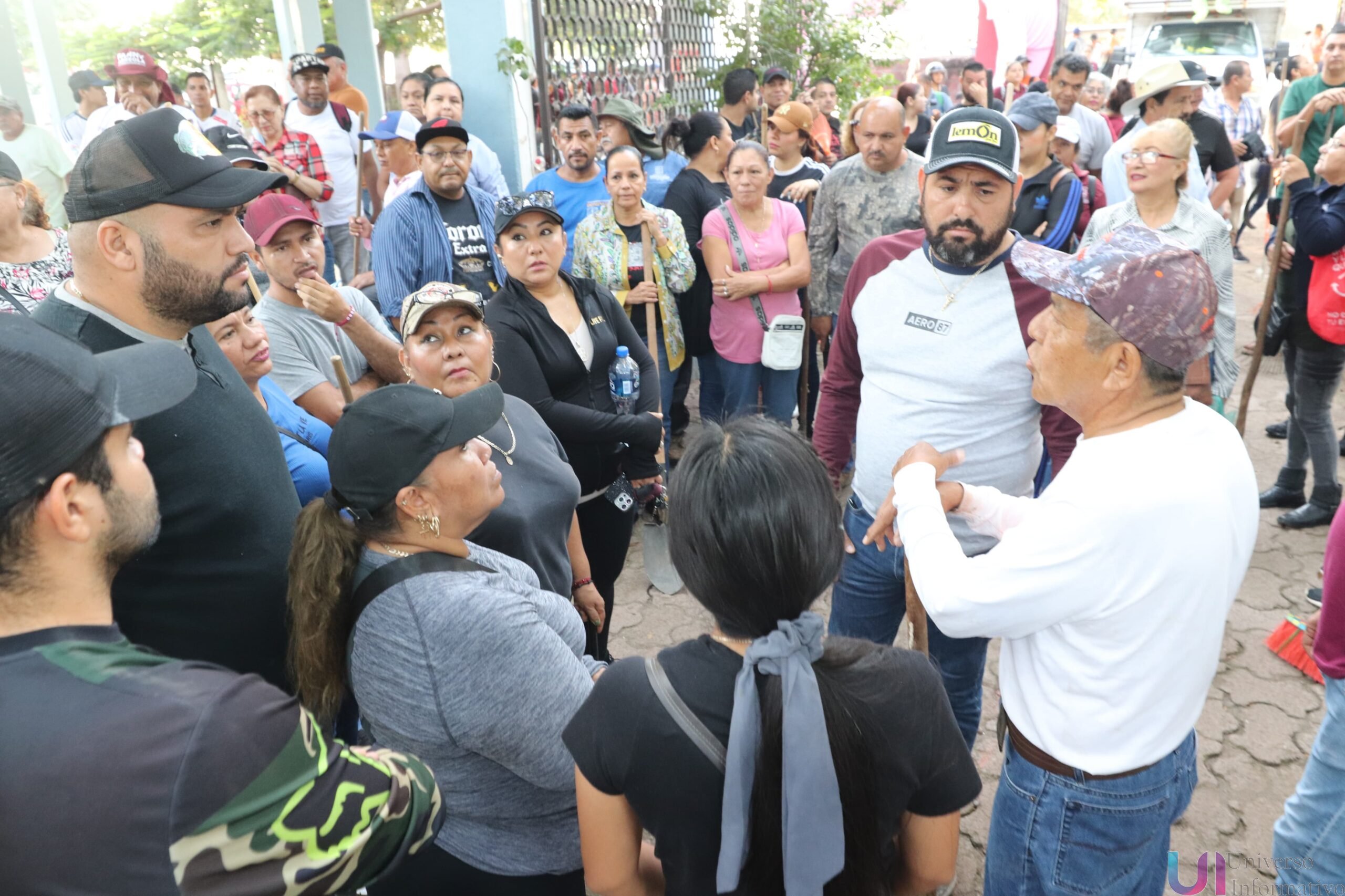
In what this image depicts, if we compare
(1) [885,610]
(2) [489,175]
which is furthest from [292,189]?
(1) [885,610]

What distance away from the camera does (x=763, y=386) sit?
16.2 feet

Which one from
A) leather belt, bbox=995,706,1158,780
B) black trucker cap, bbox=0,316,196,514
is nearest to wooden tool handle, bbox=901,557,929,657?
leather belt, bbox=995,706,1158,780

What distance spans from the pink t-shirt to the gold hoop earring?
3256 mm

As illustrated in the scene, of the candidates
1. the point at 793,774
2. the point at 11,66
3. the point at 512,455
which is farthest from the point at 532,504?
the point at 11,66

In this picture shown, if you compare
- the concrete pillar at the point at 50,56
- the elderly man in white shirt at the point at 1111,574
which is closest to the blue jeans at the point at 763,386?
the elderly man in white shirt at the point at 1111,574

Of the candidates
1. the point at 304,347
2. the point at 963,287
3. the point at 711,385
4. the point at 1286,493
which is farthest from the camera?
the point at 711,385

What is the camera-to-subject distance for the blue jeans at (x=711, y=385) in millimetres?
5055

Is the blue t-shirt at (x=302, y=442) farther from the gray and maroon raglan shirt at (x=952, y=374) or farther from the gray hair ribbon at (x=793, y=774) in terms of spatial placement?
the gray and maroon raglan shirt at (x=952, y=374)

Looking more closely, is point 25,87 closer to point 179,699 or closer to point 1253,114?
point 179,699

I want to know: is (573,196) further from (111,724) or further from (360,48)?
(360,48)

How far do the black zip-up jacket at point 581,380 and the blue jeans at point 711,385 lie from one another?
1.58 meters

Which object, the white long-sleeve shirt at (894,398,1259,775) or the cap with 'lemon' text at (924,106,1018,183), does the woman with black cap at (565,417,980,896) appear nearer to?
the white long-sleeve shirt at (894,398,1259,775)

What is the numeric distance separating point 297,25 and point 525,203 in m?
7.57

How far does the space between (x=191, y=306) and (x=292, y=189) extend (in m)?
4.92
